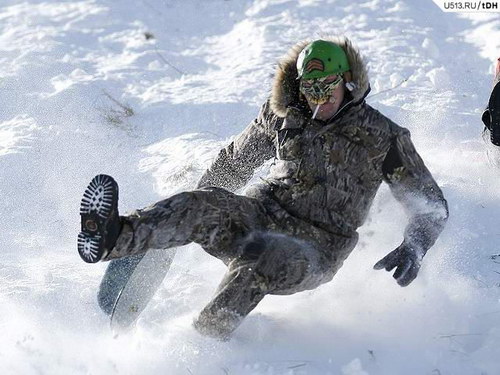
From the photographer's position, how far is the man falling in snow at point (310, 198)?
3.94 metres

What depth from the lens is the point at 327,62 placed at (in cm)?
420

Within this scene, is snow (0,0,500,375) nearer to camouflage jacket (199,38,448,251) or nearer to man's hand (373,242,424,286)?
man's hand (373,242,424,286)

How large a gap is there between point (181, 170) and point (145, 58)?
211 cm

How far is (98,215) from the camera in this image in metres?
3.46

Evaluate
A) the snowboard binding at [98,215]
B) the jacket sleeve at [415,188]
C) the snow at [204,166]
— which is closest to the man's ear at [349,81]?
the jacket sleeve at [415,188]

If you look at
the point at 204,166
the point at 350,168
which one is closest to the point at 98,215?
the point at 350,168

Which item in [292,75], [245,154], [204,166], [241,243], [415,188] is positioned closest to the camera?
[241,243]

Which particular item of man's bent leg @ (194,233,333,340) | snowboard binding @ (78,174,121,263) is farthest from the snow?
snowboard binding @ (78,174,121,263)

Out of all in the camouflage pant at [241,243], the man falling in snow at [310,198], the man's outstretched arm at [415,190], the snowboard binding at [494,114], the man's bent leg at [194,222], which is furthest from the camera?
the snowboard binding at [494,114]

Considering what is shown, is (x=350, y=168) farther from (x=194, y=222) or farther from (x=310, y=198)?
(x=194, y=222)

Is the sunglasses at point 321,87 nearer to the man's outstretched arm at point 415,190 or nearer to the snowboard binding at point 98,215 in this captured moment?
the man's outstretched arm at point 415,190

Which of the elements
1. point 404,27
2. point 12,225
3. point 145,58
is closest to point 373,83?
point 404,27

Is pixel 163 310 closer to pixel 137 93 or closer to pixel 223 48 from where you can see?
pixel 137 93

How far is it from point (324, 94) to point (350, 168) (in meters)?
0.38
